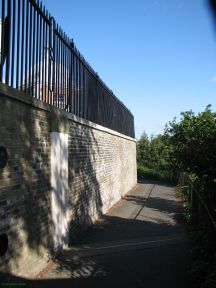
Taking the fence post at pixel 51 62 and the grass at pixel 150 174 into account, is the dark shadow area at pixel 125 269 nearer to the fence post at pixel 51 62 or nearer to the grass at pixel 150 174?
the fence post at pixel 51 62

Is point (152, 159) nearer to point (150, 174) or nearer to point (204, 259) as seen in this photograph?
point (150, 174)

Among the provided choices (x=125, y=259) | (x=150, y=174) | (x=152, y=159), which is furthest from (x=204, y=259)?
(x=152, y=159)

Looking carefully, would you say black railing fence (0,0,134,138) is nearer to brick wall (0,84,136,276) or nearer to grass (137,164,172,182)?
brick wall (0,84,136,276)

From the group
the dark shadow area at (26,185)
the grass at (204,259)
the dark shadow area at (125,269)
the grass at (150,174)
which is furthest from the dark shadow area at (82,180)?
the grass at (150,174)

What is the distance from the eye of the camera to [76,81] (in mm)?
10648

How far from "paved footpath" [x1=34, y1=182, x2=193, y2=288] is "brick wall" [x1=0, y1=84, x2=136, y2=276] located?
509 mm

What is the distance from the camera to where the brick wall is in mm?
5414

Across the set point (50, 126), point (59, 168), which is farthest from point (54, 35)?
point (59, 168)

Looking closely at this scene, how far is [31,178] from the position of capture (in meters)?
6.44

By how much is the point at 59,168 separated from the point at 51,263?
1892 mm

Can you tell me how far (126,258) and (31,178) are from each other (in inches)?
105

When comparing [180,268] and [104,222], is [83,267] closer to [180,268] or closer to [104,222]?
[180,268]

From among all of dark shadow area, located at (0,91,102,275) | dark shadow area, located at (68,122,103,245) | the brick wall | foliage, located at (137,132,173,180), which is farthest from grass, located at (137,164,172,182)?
dark shadow area, located at (0,91,102,275)

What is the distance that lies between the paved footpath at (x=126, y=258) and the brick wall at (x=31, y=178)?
1.67 feet
